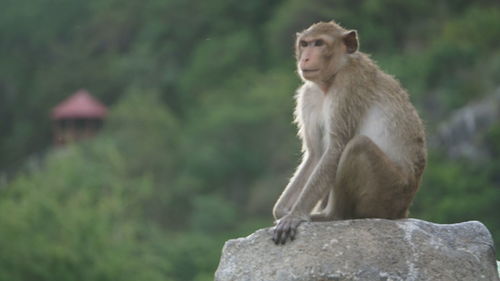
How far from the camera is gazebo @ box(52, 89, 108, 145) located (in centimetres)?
11075

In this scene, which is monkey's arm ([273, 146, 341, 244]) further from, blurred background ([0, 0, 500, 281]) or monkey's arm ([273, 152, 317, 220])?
blurred background ([0, 0, 500, 281])

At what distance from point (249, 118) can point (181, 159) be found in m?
7.15

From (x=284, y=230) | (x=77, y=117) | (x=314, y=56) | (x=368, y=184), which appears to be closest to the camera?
(x=284, y=230)

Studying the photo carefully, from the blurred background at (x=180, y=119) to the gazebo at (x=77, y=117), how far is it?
18 cm

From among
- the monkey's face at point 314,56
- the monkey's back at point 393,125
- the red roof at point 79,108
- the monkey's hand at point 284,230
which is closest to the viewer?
the monkey's hand at point 284,230

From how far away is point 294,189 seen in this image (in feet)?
34.7

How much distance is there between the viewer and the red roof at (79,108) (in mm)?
110750

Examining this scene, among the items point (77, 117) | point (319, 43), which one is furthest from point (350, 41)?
point (77, 117)

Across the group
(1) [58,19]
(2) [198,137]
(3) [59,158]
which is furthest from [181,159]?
(1) [58,19]

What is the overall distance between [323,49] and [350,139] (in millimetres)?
739

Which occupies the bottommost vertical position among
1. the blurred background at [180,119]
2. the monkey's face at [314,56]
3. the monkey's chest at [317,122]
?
the monkey's chest at [317,122]

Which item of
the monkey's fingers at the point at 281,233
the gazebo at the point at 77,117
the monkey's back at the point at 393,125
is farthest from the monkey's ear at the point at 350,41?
the gazebo at the point at 77,117

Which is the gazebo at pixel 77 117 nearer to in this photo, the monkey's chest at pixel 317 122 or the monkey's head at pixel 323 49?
the monkey's chest at pixel 317 122

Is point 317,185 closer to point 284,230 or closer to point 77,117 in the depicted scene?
point 284,230
